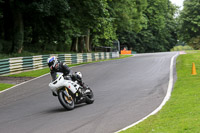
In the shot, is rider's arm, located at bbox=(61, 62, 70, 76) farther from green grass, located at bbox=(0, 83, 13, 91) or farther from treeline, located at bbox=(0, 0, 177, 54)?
treeline, located at bbox=(0, 0, 177, 54)

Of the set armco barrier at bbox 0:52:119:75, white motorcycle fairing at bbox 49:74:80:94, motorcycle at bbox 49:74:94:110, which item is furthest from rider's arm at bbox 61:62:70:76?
armco barrier at bbox 0:52:119:75

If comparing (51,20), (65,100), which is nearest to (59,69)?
(65,100)

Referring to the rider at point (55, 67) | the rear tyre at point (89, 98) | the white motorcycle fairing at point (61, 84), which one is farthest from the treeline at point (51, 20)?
the white motorcycle fairing at point (61, 84)

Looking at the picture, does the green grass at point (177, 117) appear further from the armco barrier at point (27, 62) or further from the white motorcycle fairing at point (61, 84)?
the armco barrier at point (27, 62)

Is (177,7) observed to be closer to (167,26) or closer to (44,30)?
(167,26)

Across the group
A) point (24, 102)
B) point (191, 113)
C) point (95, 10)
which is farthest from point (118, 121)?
point (95, 10)

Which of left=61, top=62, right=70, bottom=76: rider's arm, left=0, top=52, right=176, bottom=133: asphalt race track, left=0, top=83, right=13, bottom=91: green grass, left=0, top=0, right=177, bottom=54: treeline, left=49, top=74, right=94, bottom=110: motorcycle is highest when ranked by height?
left=0, top=0, right=177, bottom=54: treeline

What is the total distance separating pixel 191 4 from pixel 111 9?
3473 centimetres

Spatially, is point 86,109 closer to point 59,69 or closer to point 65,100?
point 65,100

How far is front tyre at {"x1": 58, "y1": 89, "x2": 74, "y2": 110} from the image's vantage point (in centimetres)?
973

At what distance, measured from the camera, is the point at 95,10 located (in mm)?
32312

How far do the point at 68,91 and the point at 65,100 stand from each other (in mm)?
309

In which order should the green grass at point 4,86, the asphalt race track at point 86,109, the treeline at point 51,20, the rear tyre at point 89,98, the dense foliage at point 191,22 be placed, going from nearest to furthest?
the asphalt race track at point 86,109
the rear tyre at point 89,98
the green grass at point 4,86
the treeline at point 51,20
the dense foliage at point 191,22

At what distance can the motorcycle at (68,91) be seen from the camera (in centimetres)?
983
